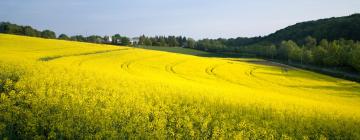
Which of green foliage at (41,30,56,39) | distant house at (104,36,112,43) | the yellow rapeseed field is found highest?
green foliage at (41,30,56,39)

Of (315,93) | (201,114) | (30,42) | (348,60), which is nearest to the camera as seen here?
(201,114)

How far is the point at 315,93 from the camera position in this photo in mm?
29703

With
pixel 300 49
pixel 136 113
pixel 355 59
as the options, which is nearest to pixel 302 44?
pixel 300 49

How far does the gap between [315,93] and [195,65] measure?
15.6 meters

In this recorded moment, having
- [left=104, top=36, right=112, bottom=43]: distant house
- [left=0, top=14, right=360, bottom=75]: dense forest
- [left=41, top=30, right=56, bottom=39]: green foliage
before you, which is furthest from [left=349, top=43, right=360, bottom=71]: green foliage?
[left=104, top=36, right=112, bottom=43]: distant house

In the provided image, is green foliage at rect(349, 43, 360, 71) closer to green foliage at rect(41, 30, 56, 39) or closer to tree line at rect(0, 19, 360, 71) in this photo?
tree line at rect(0, 19, 360, 71)

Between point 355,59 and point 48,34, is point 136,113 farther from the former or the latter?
point 48,34

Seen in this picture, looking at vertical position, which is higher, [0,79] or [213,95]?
[0,79]

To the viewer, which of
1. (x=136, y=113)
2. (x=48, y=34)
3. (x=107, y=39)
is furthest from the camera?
(x=107, y=39)

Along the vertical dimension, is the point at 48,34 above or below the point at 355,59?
above

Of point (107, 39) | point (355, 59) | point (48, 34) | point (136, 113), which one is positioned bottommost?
point (136, 113)

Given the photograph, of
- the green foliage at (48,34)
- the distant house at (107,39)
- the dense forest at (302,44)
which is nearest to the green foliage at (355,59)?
the dense forest at (302,44)

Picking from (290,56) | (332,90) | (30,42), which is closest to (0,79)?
(332,90)

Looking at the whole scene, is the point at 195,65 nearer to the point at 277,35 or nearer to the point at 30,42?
the point at 30,42
